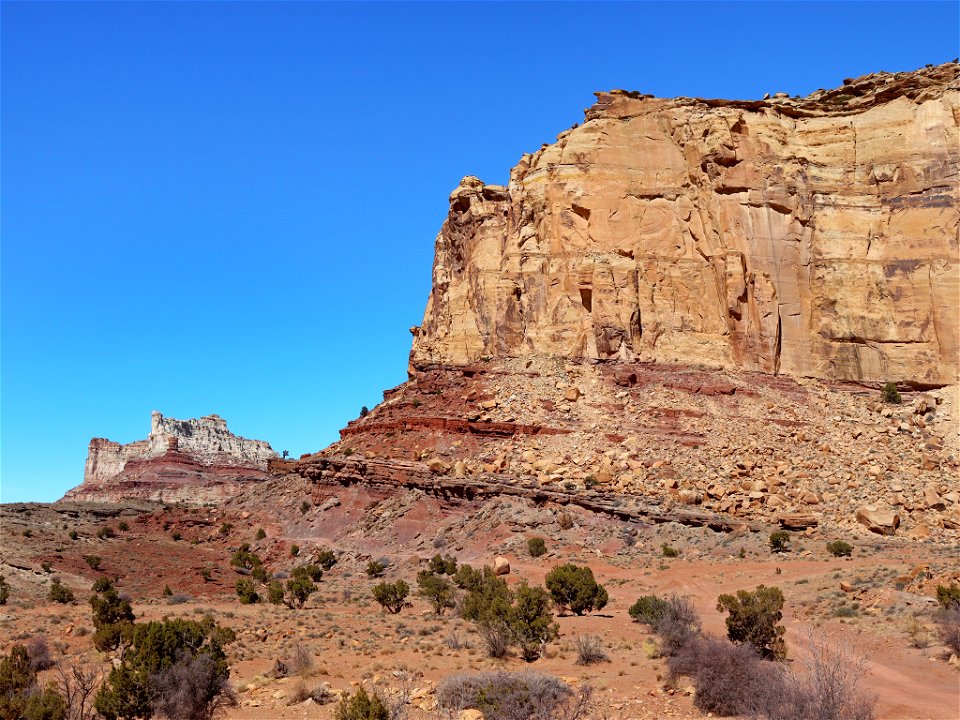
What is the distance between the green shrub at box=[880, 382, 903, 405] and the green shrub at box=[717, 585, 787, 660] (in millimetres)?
31161

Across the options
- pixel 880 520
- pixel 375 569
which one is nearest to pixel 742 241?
pixel 880 520

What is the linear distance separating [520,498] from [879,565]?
1618cm

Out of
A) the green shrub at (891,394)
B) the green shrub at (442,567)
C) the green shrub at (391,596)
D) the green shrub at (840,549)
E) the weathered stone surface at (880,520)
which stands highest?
the green shrub at (891,394)

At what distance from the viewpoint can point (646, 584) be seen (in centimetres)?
2956

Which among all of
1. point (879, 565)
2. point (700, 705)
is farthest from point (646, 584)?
point (700, 705)

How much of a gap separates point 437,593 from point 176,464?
8457 cm

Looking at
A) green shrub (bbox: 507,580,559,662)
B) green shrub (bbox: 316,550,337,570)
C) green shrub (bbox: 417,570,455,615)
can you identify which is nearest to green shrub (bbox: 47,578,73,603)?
green shrub (bbox: 316,550,337,570)

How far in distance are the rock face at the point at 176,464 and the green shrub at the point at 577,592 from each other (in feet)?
255

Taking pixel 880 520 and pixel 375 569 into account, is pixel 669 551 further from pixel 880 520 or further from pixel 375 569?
pixel 375 569

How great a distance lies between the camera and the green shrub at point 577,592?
Answer: 992 inches

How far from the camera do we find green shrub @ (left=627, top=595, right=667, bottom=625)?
71.5 ft

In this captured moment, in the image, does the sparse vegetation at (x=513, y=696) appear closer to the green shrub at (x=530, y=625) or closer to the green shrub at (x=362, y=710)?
the green shrub at (x=362, y=710)

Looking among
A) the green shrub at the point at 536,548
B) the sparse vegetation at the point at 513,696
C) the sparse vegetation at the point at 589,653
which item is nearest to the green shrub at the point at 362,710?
the sparse vegetation at the point at 513,696

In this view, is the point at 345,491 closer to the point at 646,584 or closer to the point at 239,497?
the point at 239,497
